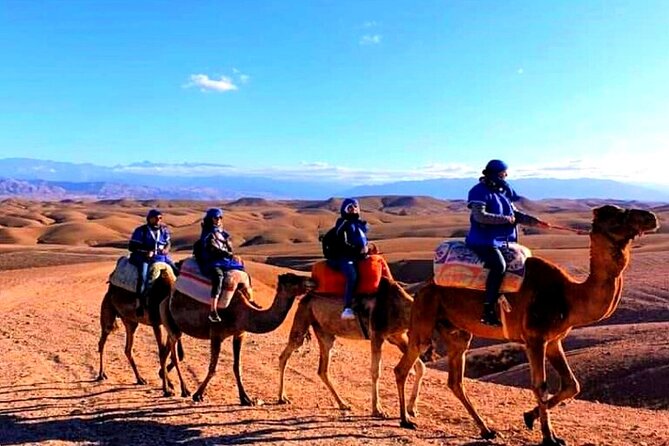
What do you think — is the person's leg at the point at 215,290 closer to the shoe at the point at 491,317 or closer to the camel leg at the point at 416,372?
the camel leg at the point at 416,372

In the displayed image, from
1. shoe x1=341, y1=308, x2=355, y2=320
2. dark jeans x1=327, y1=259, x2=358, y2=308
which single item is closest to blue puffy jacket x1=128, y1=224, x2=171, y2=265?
dark jeans x1=327, y1=259, x2=358, y2=308

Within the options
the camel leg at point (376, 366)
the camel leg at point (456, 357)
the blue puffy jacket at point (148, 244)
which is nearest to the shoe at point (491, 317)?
the camel leg at point (456, 357)

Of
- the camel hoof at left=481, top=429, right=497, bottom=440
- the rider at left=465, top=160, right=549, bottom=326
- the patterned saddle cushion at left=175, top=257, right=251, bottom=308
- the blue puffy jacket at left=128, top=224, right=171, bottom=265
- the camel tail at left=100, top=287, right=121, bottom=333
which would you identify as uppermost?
the rider at left=465, top=160, right=549, bottom=326

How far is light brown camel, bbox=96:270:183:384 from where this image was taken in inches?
489

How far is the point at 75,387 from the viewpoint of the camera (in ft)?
40.8

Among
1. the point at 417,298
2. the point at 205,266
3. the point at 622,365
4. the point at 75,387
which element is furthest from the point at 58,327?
the point at 622,365

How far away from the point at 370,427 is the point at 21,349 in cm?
945

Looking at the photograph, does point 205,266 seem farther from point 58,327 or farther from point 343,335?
point 58,327

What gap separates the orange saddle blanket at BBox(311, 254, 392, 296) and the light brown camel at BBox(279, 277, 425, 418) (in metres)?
0.13

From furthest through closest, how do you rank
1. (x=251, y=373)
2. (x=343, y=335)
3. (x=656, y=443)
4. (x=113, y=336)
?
(x=113, y=336), (x=251, y=373), (x=343, y=335), (x=656, y=443)

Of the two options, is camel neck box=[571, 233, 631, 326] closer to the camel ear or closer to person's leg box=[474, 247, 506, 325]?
the camel ear

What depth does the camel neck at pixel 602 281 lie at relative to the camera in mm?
7945

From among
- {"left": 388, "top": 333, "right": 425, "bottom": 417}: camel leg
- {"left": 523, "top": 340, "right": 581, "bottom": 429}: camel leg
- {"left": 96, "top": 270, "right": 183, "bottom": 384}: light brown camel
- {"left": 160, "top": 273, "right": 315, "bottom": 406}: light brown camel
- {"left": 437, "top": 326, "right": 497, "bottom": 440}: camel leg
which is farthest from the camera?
{"left": 96, "top": 270, "right": 183, "bottom": 384}: light brown camel

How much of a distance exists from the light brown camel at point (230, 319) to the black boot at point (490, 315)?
117 inches
